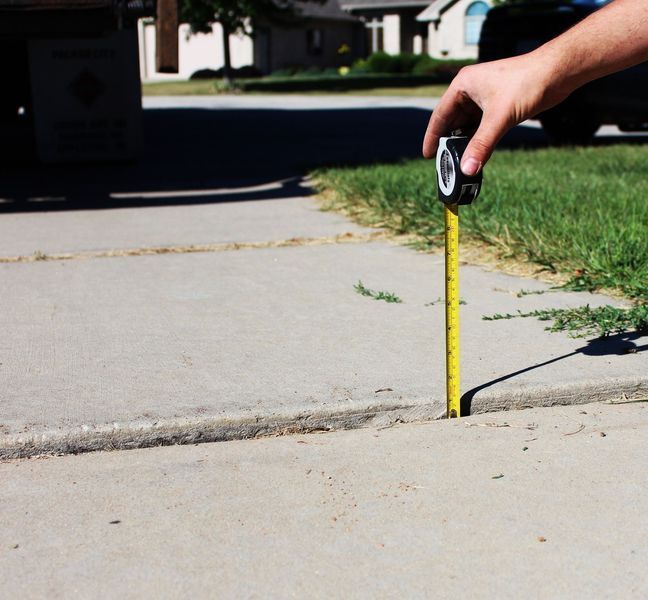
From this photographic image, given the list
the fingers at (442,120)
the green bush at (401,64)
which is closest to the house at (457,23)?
the green bush at (401,64)

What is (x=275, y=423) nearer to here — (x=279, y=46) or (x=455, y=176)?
(x=455, y=176)

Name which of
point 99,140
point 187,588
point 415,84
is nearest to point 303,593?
point 187,588

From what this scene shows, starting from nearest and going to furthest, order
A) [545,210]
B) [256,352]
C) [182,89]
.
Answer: [256,352]
[545,210]
[182,89]

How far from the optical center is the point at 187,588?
110 inches

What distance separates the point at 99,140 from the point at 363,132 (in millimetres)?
5689

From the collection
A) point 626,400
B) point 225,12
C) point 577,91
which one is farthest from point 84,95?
point 225,12

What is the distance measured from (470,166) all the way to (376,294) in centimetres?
257

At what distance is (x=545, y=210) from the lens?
7570mm

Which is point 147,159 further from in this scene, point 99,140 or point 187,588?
point 187,588

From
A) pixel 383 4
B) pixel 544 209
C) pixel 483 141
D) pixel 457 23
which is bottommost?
pixel 544 209

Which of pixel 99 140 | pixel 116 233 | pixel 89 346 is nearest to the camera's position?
pixel 89 346

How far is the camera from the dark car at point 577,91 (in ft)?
43.8

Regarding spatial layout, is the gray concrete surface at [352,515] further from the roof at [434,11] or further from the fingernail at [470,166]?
the roof at [434,11]

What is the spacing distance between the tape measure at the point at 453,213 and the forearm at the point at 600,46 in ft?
2.03
